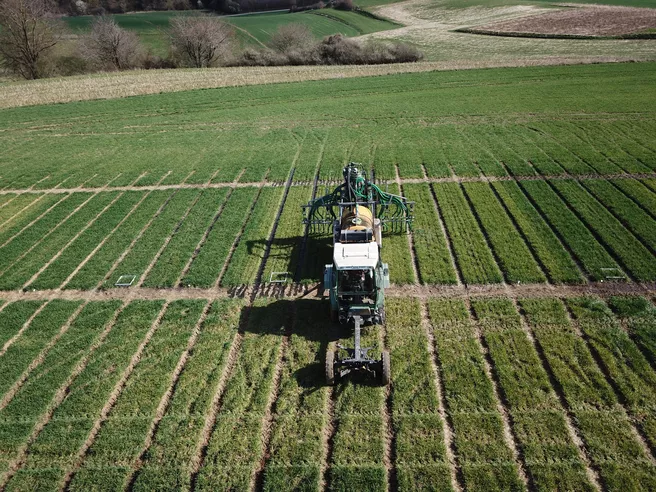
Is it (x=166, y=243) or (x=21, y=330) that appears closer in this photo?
(x=21, y=330)

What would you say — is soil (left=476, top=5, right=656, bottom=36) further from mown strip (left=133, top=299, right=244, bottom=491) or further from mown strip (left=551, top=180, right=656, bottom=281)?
mown strip (left=133, top=299, right=244, bottom=491)

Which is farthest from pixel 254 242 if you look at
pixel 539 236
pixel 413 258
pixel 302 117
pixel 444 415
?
pixel 302 117

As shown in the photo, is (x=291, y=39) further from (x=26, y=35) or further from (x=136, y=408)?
(x=136, y=408)

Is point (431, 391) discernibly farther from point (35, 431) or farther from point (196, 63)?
point (196, 63)

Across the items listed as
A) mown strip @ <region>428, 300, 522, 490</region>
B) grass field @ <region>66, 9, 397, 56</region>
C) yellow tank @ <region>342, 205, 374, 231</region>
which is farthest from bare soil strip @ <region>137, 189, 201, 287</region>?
grass field @ <region>66, 9, 397, 56</region>

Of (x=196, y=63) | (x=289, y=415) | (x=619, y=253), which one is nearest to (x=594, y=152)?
(x=619, y=253)

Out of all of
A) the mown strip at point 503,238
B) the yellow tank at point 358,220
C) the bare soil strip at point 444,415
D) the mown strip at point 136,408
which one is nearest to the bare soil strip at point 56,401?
the mown strip at point 136,408

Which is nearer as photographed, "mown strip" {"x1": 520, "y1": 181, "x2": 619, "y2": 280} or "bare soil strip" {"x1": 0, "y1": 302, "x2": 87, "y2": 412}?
"bare soil strip" {"x1": 0, "y1": 302, "x2": 87, "y2": 412}
